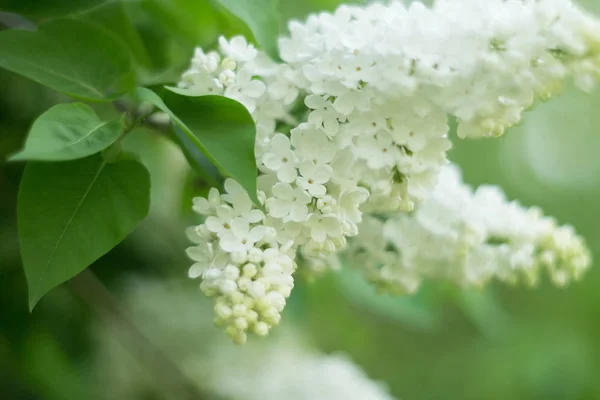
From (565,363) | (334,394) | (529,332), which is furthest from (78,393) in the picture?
(529,332)

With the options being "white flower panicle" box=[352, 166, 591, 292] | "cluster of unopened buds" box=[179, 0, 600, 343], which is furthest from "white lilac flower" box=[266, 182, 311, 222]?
"white flower panicle" box=[352, 166, 591, 292]

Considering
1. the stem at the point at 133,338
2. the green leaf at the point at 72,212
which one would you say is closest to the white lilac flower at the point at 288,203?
the green leaf at the point at 72,212

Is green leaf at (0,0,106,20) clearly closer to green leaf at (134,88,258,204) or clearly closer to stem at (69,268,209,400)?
green leaf at (134,88,258,204)

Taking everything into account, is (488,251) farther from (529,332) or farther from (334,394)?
(529,332)

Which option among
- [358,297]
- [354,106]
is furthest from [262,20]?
[358,297]

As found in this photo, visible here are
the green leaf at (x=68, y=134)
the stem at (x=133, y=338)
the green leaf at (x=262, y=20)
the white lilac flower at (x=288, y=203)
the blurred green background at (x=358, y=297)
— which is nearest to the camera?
the green leaf at (x=68, y=134)

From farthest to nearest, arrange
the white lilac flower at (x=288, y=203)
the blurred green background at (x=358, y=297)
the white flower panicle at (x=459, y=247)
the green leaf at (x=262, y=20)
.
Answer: the blurred green background at (x=358, y=297), the white flower panicle at (x=459, y=247), the green leaf at (x=262, y=20), the white lilac flower at (x=288, y=203)

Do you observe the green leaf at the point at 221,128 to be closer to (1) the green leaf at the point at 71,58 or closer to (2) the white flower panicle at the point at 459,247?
(1) the green leaf at the point at 71,58

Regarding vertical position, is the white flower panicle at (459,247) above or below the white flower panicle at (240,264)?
above

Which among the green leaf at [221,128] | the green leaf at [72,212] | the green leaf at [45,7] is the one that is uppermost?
the green leaf at [221,128]

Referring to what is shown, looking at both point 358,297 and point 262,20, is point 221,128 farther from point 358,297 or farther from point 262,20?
point 358,297
